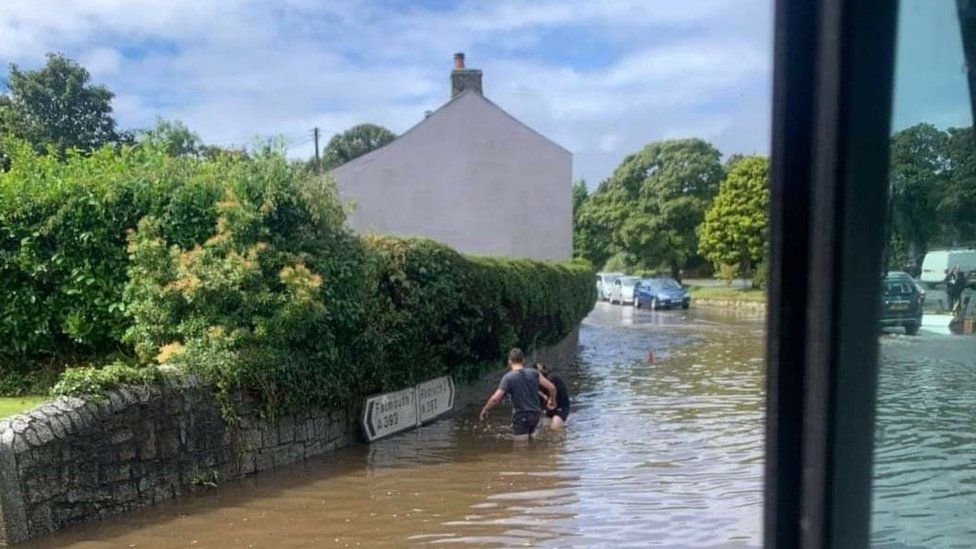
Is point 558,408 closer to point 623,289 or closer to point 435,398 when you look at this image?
point 435,398

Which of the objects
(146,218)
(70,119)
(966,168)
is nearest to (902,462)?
(966,168)

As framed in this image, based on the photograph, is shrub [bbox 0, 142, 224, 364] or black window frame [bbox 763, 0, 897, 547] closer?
black window frame [bbox 763, 0, 897, 547]

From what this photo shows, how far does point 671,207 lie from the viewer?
6288cm

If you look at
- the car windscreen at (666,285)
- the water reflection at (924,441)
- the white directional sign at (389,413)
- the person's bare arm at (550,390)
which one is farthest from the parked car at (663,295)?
the water reflection at (924,441)

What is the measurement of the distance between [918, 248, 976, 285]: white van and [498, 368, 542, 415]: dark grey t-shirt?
38.6 ft

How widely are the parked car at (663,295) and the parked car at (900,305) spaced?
49.7 metres

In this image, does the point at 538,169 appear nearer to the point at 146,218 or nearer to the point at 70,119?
the point at 70,119

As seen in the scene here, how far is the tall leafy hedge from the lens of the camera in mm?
11445

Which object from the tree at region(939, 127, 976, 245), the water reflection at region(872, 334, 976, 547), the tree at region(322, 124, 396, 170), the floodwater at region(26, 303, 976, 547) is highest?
the tree at region(322, 124, 396, 170)

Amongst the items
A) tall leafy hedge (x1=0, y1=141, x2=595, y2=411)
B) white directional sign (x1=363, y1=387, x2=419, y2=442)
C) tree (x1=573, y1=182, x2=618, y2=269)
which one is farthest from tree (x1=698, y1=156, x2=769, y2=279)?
tall leafy hedge (x1=0, y1=141, x2=595, y2=411)

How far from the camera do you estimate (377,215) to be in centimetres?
3712

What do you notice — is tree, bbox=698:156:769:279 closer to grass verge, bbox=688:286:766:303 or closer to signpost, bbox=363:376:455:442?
grass verge, bbox=688:286:766:303

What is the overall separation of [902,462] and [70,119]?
4537cm

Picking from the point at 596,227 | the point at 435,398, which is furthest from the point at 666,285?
the point at 435,398
